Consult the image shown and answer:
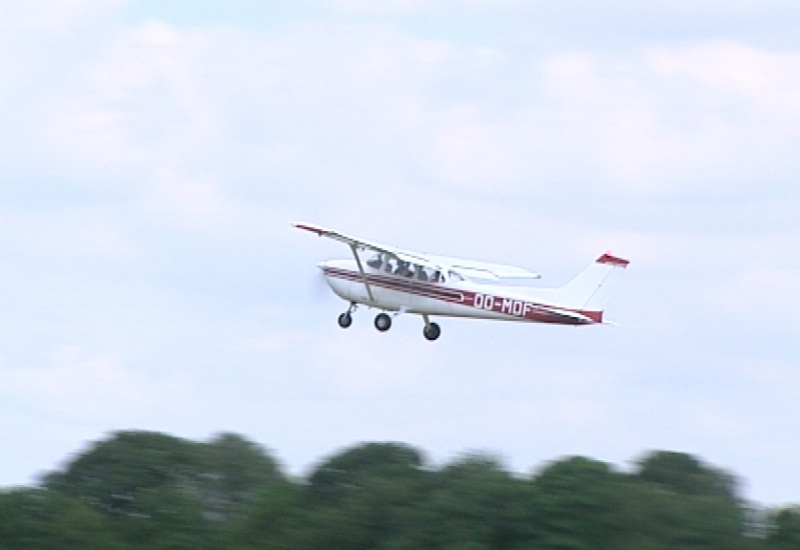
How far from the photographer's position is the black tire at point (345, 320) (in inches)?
1726

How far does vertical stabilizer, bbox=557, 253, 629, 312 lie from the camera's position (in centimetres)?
4241

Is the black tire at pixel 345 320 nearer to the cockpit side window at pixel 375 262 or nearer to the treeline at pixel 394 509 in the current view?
the cockpit side window at pixel 375 262

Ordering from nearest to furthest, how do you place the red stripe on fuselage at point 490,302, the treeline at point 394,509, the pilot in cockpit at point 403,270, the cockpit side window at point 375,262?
the treeline at point 394,509 < the red stripe on fuselage at point 490,302 < the pilot in cockpit at point 403,270 < the cockpit side window at point 375,262

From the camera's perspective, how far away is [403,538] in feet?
128

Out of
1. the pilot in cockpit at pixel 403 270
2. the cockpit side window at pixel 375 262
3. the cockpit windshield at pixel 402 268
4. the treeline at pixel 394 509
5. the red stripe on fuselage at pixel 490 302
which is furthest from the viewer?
the cockpit side window at pixel 375 262

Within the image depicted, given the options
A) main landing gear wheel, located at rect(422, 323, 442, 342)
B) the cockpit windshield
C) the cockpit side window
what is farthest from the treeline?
the cockpit side window

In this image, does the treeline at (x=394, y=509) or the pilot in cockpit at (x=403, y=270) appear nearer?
the treeline at (x=394, y=509)

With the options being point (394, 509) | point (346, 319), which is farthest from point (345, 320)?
point (394, 509)

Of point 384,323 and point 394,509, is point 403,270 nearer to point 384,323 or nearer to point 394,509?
point 384,323

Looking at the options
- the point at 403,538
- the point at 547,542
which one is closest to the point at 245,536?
the point at 403,538

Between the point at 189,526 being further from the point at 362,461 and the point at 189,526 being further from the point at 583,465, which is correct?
the point at 583,465

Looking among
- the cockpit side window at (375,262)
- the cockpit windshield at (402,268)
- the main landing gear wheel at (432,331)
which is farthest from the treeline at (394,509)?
the cockpit side window at (375,262)

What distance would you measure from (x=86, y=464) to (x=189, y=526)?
797 centimetres

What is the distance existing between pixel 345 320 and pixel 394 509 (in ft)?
18.0
